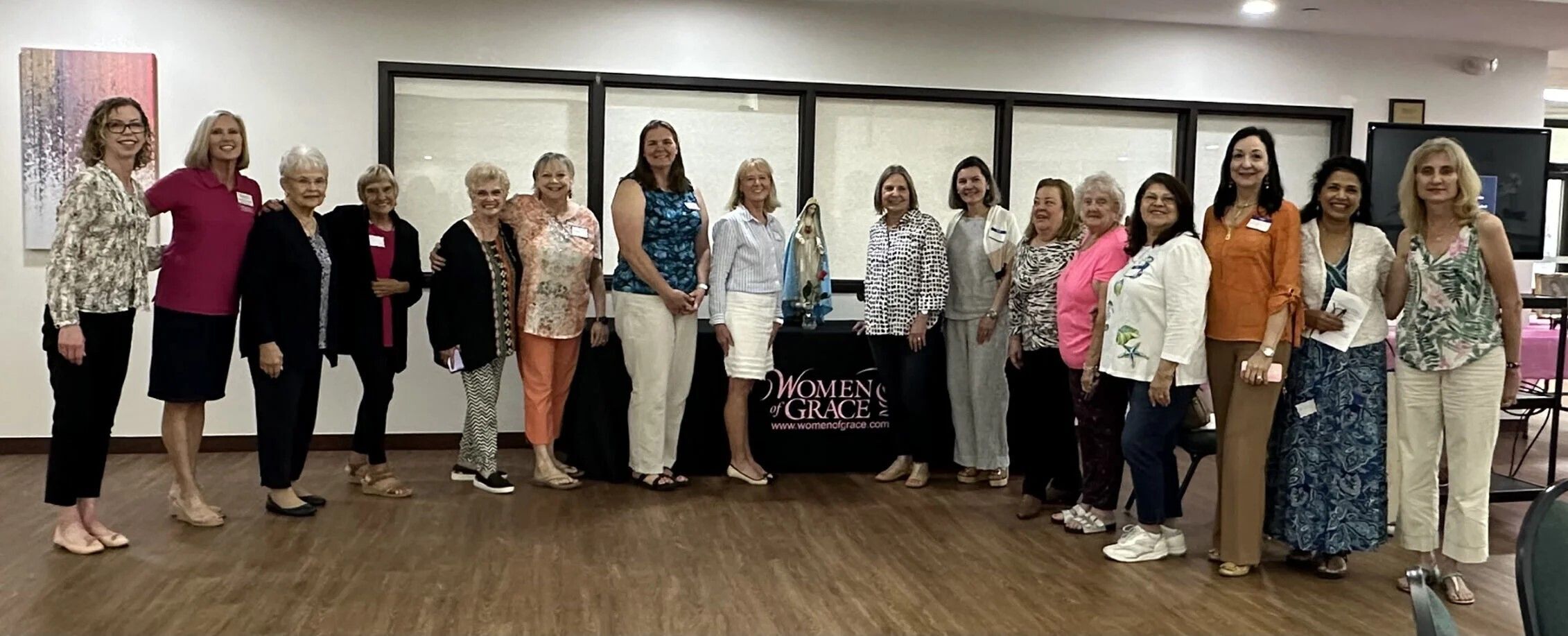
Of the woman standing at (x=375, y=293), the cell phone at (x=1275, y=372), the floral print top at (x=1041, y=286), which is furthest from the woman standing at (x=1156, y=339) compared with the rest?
the woman standing at (x=375, y=293)

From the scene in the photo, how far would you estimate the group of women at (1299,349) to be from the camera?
3.49m

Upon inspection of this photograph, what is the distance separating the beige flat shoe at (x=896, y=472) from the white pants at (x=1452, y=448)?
2177 millimetres

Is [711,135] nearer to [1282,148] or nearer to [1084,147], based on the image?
[1084,147]

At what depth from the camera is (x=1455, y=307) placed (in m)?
3.46

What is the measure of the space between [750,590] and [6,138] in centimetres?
460

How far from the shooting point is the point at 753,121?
20.5 ft

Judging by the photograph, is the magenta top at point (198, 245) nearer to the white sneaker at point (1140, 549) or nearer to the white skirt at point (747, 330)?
the white skirt at point (747, 330)

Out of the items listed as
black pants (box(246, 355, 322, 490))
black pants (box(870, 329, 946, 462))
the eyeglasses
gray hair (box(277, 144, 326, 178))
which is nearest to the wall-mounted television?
black pants (box(870, 329, 946, 462))

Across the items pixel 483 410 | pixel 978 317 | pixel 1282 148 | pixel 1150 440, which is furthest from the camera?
pixel 1282 148

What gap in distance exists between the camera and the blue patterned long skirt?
3680mm

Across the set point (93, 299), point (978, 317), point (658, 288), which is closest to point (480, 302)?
point (658, 288)

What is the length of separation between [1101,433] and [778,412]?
166 cm

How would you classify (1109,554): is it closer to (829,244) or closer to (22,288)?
(829,244)

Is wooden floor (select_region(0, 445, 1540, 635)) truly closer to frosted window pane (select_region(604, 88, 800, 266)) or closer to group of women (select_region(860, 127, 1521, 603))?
group of women (select_region(860, 127, 1521, 603))
